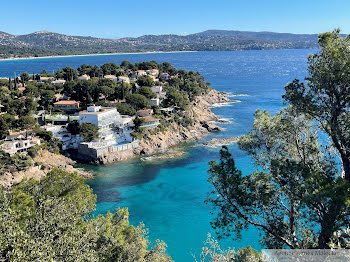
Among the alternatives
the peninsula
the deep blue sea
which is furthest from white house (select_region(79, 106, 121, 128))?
the deep blue sea

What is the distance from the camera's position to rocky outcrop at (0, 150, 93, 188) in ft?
105

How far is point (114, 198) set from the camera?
30312 millimetres

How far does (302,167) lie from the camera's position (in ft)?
32.2

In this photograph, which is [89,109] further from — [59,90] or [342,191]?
[342,191]

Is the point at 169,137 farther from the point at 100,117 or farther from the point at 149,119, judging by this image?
the point at 100,117

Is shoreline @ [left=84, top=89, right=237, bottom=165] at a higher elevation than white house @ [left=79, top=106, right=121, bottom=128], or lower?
lower

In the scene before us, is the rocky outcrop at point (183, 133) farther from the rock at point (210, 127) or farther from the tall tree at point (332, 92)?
the tall tree at point (332, 92)

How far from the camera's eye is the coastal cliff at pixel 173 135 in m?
41.2

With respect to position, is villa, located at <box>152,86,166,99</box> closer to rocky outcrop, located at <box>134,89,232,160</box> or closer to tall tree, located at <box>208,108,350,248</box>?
rocky outcrop, located at <box>134,89,232,160</box>

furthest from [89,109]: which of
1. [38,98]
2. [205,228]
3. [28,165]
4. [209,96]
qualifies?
[209,96]

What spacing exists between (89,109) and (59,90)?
21.6 m

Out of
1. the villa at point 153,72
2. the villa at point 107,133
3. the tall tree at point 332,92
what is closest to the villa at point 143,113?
the villa at point 107,133

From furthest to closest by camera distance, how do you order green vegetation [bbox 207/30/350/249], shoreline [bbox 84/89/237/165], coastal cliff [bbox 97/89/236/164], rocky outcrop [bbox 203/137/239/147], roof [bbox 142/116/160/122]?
roof [bbox 142/116/160/122] → rocky outcrop [bbox 203/137/239/147] → coastal cliff [bbox 97/89/236/164] → shoreline [bbox 84/89/237/165] → green vegetation [bbox 207/30/350/249]

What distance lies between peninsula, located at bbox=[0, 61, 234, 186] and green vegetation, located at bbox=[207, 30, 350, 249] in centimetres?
2770
